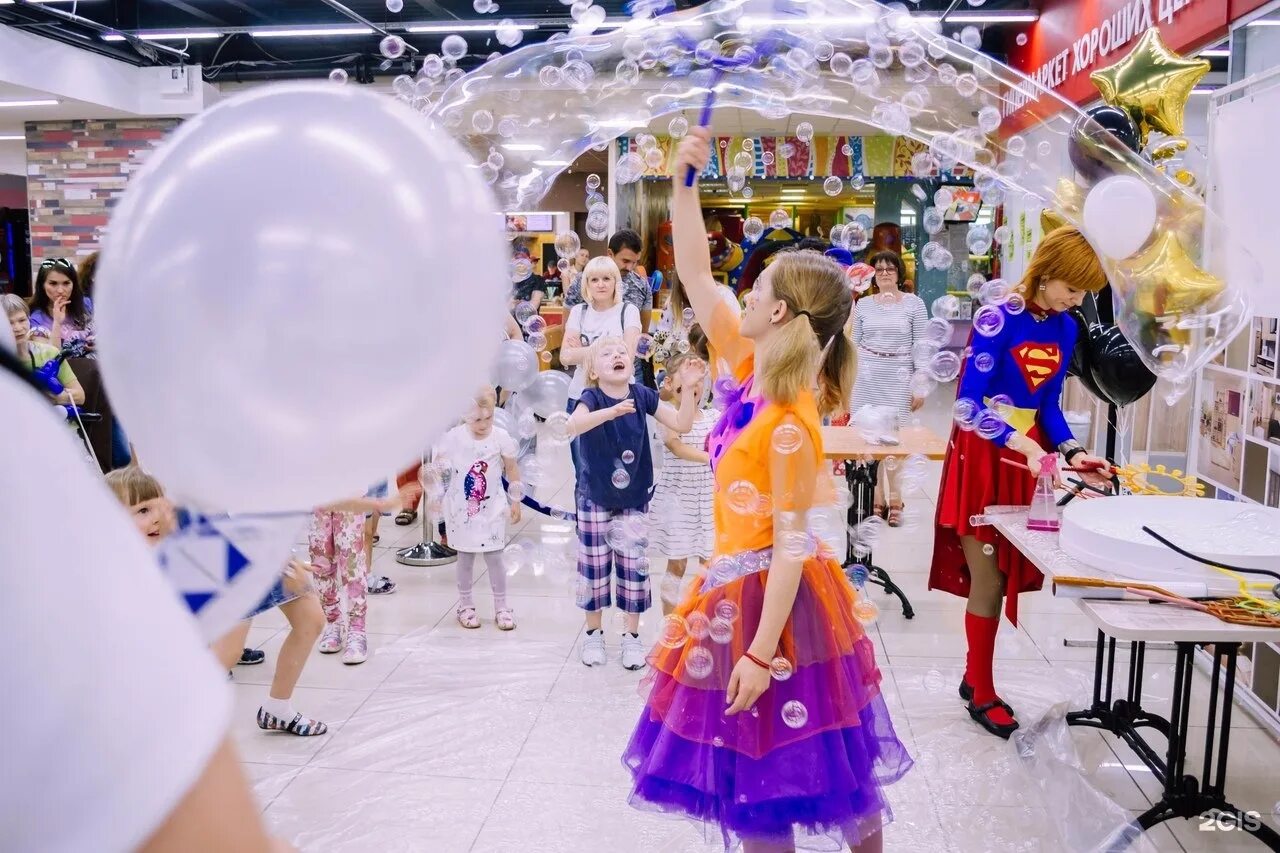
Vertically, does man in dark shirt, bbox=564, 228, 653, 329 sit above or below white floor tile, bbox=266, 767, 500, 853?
above

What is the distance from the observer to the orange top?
1.78 meters

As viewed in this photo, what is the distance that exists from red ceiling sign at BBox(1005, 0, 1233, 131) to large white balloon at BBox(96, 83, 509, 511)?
1932mm

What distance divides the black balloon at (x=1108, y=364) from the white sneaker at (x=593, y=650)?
75.1 inches

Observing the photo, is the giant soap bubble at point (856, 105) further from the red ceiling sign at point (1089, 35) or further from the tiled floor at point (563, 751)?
the tiled floor at point (563, 751)

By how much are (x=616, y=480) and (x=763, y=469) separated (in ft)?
5.10

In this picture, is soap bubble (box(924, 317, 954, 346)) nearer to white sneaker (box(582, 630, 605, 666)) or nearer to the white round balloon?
the white round balloon

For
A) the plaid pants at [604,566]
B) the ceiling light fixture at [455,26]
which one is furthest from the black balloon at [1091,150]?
the ceiling light fixture at [455,26]

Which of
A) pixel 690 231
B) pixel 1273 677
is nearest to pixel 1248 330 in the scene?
pixel 1273 677

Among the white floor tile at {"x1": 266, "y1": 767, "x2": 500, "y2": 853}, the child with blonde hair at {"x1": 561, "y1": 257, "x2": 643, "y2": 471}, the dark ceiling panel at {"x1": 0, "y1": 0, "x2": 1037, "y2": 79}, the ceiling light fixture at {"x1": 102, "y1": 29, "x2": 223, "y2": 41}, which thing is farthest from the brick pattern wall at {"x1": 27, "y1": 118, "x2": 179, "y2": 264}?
the white floor tile at {"x1": 266, "y1": 767, "x2": 500, "y2": 853}

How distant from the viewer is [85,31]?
358 inches

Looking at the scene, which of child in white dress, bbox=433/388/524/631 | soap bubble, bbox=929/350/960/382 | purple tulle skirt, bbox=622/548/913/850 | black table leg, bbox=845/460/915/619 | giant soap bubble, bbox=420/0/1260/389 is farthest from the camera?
black table leg, bbox=845/460/915/619

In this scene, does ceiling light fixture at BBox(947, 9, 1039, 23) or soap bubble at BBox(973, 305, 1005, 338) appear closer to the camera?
soap bubble at BBox(973, 305, 1005, 338)

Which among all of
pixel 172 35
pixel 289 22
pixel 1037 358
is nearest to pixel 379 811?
pixel 1037 358

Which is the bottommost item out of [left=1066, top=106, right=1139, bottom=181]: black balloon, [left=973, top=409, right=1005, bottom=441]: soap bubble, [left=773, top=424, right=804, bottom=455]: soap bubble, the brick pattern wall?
[left=973, top=409, right=1005, bottom=441]: soap bubble
